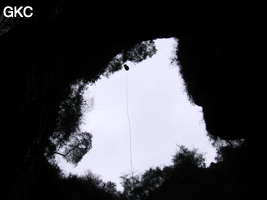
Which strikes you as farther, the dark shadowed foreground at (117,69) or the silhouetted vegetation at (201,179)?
the silhouetted vegetation at (201,179)

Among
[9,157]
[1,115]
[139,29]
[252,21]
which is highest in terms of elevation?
[139,29]

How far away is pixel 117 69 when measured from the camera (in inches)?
762

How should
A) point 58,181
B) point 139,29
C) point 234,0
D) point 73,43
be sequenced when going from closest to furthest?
point 234,0 → point 73,43 → point 139,29 → point 58,181

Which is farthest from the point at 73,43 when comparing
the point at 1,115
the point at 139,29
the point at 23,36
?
the point at 1,115

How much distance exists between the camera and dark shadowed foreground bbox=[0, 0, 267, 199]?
556 centimetres

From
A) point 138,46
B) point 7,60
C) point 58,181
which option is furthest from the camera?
point 58,181

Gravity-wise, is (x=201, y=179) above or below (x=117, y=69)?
below

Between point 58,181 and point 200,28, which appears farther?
point 58,181

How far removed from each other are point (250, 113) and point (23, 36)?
1381 centimetres

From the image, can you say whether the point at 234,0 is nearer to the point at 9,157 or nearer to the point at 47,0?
the point at 47,0

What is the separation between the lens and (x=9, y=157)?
205 inches

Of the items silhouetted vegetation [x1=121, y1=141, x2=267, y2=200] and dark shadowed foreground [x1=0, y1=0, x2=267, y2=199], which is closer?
dark shadowed foreground [x1=0, y1=0, x2=267, y2=199]

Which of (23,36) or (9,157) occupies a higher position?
(23,36)

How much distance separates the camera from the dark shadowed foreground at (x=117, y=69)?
18.2 feet
